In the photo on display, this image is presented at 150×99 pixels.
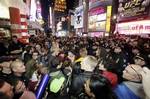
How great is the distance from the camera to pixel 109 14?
1512 inches

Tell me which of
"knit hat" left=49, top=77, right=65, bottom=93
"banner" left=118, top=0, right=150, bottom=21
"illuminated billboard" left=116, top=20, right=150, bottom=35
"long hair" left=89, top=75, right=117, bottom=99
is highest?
"banner" left=118, top=0, right=150, bottom=21

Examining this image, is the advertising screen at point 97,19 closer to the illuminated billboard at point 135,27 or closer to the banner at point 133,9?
the banner at point 133,9

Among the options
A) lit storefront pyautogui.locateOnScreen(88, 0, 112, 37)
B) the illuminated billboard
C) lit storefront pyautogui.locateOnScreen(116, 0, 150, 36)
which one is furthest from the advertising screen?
the illuminated billboard

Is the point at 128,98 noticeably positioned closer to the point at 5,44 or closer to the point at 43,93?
the point at 43,93

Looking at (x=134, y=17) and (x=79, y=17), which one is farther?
(x=79, y=17)

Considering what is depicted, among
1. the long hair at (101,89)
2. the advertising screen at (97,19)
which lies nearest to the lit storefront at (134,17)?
the advertising screen at (97,19)

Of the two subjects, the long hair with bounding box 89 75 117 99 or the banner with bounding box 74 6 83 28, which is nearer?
the long hair with bounding box 89 75 117 99

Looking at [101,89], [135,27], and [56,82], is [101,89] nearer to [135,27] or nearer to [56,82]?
[56,82]

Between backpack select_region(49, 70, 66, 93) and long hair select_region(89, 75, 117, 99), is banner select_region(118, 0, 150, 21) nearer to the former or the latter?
backpack select_region(49, 70, 66, 93)

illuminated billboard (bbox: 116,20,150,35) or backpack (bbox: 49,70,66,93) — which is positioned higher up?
backpack (bbox: 49,70,66,93)

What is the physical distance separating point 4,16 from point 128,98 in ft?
31.1

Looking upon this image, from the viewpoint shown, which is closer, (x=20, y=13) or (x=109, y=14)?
(x=20, y=13)

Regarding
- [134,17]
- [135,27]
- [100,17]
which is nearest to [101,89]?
[135,27]

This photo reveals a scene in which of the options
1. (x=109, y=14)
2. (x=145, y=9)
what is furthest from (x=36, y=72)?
(x=109, y=14)
